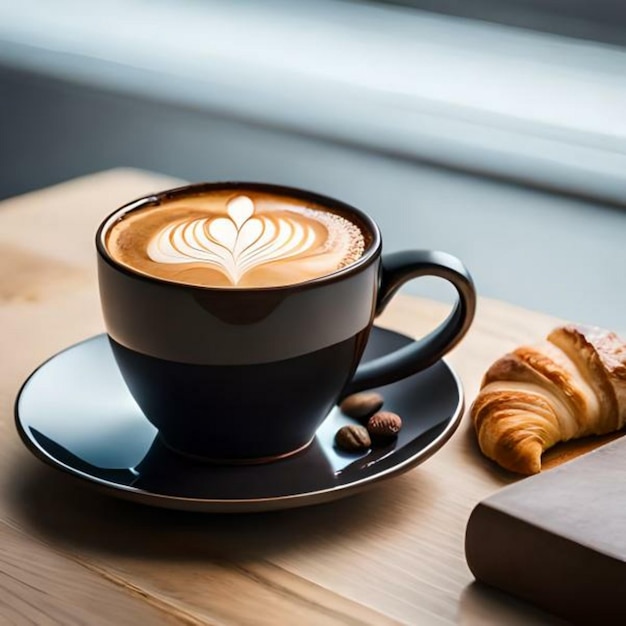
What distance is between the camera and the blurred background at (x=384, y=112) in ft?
5.94

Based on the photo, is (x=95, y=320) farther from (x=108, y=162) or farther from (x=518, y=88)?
(x=108, y=162)

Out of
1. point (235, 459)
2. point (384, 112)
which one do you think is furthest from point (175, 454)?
point (384, 112)

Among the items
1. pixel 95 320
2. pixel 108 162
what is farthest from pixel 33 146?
pixel 95 320

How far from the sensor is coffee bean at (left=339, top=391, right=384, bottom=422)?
2.29ft

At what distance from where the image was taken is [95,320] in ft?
2.86

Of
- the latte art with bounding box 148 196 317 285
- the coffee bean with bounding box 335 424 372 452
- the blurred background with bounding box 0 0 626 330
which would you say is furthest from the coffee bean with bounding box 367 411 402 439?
the blurred background with bounding box 0 0 626 330

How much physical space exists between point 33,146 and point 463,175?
96 cm

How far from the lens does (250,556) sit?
0.58 meters

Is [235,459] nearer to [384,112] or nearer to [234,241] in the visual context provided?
[234,241]

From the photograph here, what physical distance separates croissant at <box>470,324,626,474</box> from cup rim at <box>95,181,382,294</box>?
13 centimetres

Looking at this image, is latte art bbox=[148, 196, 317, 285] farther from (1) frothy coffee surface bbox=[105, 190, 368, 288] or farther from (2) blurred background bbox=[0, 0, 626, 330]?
(2) blurred background bbox=[0, 0, 626, 330]

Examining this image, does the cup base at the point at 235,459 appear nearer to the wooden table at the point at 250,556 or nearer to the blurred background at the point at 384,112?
the wooden table at the point at 250,556

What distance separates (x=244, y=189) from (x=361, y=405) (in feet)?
0.51

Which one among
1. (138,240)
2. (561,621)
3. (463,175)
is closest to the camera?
(561,621)
